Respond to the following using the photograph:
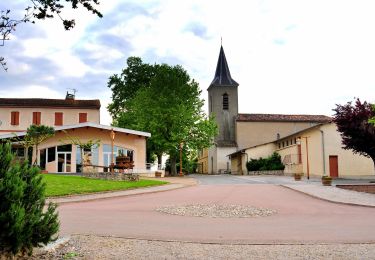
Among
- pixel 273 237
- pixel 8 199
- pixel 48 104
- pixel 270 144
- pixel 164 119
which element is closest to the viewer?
pixel 8 199

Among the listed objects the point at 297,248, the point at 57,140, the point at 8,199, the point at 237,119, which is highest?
the point at 237,119

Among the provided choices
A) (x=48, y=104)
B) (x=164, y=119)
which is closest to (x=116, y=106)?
A: (x=48, y=104)

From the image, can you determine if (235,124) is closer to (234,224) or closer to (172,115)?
(172,115)

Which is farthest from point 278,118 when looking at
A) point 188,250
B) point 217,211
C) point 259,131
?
point 188,250

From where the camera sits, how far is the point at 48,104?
4897cm

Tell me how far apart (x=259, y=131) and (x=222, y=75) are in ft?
35.8

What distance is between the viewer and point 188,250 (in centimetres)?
732

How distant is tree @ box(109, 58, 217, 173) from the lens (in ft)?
139

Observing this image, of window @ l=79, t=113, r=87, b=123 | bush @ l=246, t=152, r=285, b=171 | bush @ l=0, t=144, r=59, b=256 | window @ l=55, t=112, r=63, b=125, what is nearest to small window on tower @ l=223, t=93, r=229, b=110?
bush @ l=246, t=152, r=285, b=171

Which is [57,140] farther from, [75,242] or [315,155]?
[75,242]

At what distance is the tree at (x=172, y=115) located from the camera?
139 ft

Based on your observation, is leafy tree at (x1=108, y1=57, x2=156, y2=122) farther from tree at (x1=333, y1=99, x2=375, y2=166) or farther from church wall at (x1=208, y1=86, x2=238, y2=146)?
tree at (x1=333, y1=99, x2=375, y2=166)

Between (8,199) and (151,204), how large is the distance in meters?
10.1

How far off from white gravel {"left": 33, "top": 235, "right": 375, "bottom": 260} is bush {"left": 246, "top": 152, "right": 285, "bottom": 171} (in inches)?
1602
